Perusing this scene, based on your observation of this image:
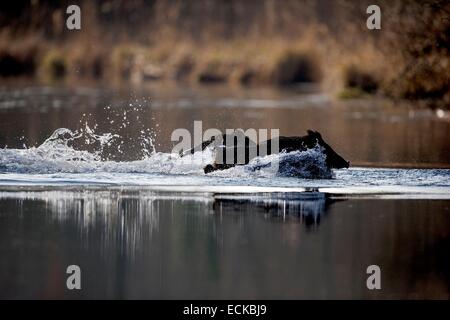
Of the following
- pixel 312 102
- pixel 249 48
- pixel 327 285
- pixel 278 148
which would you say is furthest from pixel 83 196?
pixel 249 48

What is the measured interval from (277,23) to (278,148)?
49.3 m

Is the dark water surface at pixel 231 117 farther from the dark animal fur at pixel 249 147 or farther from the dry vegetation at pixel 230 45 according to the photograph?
the dark animal fur at pixel 249 147

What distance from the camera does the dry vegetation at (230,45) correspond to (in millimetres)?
34062

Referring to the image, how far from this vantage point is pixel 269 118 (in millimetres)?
33500

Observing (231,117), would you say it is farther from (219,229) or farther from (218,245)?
(218,245)

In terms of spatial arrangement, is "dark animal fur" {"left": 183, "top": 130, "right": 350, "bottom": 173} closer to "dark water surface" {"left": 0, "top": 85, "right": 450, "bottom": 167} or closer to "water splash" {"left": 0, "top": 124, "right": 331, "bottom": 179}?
"water splash" {"left": 0, "top": 124, "right": 331, "bottom": 179}

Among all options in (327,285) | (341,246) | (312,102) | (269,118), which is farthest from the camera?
(312,102)

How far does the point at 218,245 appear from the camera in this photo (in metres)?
12.8

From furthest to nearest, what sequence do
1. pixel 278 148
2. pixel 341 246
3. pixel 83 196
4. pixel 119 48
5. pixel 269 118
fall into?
pixel 119 48 < pixel 269 118 < pixel 278 148 < pixel 83 196 < pixel 341 246

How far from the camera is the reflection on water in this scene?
36.0 feet

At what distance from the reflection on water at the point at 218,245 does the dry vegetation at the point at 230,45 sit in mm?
15293

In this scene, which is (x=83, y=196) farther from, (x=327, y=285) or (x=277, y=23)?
(x=277, y=23)

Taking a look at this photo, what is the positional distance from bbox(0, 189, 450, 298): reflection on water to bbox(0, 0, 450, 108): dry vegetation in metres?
15.3

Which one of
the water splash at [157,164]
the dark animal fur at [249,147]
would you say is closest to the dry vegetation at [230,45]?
the dark animal fur at [249,147]
